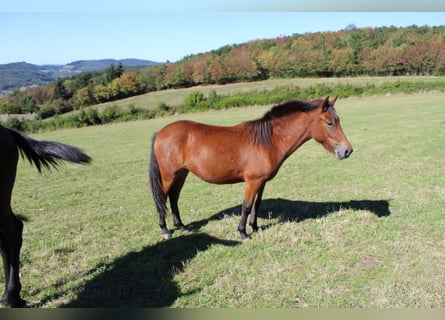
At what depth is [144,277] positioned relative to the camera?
389 centimetres

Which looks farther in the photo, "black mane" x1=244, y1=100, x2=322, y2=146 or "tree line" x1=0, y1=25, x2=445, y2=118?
"tree line" x1=0, y1=25, x2=445, y2=118

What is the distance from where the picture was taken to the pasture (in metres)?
3.46

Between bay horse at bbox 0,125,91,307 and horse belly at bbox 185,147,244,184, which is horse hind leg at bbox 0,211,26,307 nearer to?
Answer: bay horse at bbox 0,125,91,307

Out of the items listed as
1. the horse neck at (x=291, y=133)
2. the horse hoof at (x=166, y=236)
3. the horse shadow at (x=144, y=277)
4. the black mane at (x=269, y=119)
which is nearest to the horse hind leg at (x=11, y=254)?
the horse shadow at (x=144, y=277)

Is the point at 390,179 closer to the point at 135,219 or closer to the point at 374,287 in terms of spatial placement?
the point at 374,287

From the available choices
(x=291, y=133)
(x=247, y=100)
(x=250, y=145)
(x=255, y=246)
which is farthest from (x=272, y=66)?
(x=255, y=246)

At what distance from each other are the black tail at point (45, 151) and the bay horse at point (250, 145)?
1710mm

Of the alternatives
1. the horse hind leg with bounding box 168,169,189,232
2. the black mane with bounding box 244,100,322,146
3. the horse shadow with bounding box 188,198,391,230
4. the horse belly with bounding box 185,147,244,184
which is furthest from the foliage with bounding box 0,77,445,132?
the horse belly with bounding box 185,147,244,184

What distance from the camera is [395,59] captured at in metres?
52.2

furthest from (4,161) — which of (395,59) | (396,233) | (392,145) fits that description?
(395,59)

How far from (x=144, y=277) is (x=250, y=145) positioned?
234 centimetres

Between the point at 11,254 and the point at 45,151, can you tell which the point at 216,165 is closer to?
the point at 45,151

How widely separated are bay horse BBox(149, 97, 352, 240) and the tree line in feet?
165

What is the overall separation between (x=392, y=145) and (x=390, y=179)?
5.28 metres
